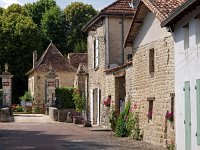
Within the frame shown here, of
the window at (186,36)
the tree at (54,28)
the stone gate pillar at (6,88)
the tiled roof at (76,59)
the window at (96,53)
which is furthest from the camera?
the tree at (54,28)

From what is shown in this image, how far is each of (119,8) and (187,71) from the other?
45.7 ft

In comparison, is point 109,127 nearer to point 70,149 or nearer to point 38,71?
point 70,149

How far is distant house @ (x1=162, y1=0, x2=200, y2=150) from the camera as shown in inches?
547

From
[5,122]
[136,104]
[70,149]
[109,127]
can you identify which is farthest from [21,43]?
[70,149]

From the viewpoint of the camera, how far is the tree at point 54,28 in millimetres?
69375

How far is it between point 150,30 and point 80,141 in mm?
5519

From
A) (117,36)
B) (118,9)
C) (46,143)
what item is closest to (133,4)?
(118,9)

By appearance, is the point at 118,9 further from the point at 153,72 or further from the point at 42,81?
the point at 42,81

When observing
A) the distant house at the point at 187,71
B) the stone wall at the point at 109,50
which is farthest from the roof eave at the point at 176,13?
the stone wall at the point at 109,50

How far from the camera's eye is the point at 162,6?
712 inches

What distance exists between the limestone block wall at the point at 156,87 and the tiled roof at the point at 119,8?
21.0ft

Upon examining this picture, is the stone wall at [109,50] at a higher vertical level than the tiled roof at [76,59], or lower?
lower

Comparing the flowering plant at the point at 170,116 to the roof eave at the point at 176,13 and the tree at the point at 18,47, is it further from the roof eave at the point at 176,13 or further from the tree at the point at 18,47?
the tree at the point at 18,47

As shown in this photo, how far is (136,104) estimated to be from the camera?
21.7 metres
